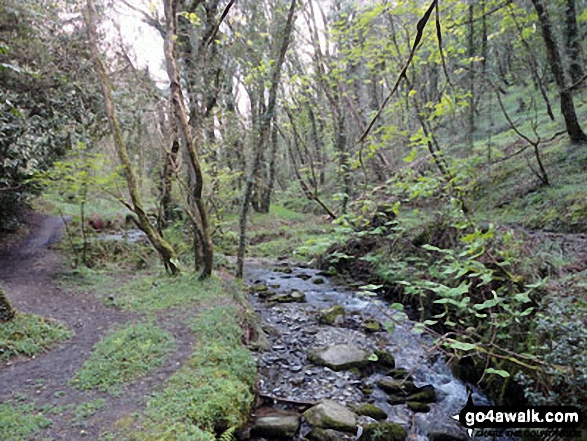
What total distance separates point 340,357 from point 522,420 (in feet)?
9.67

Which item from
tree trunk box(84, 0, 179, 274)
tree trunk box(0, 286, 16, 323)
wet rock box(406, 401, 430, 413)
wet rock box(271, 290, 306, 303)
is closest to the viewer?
wet rock box(406, 401, 430, 413)

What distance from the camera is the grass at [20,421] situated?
11.3 ft

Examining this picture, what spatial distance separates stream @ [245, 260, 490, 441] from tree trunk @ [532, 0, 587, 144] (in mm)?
6780

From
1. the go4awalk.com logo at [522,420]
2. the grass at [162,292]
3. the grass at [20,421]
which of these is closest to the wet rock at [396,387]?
the go4awalk.com logo at [522,420]

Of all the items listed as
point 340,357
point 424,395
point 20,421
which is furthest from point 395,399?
point 20,421

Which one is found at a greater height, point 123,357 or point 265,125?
point 265,125

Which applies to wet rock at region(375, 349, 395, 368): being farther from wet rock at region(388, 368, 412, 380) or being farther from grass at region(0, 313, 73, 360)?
grass at region(0, 313, 73, 360)

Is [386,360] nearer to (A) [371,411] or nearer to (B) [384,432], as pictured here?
(A) [371,411]

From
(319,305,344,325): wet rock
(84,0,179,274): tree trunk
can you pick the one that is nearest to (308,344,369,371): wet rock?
(319,305,344,325): wet rock

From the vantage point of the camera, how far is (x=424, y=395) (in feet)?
17.4

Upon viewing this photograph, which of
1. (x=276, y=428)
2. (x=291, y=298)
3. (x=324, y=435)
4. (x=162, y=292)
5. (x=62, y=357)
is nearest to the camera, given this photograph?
(x=324, y=435)

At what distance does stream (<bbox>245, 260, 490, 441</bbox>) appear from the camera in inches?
196

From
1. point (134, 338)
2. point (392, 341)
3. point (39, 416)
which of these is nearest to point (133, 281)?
point (134, 338)

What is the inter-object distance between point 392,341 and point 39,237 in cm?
1256
